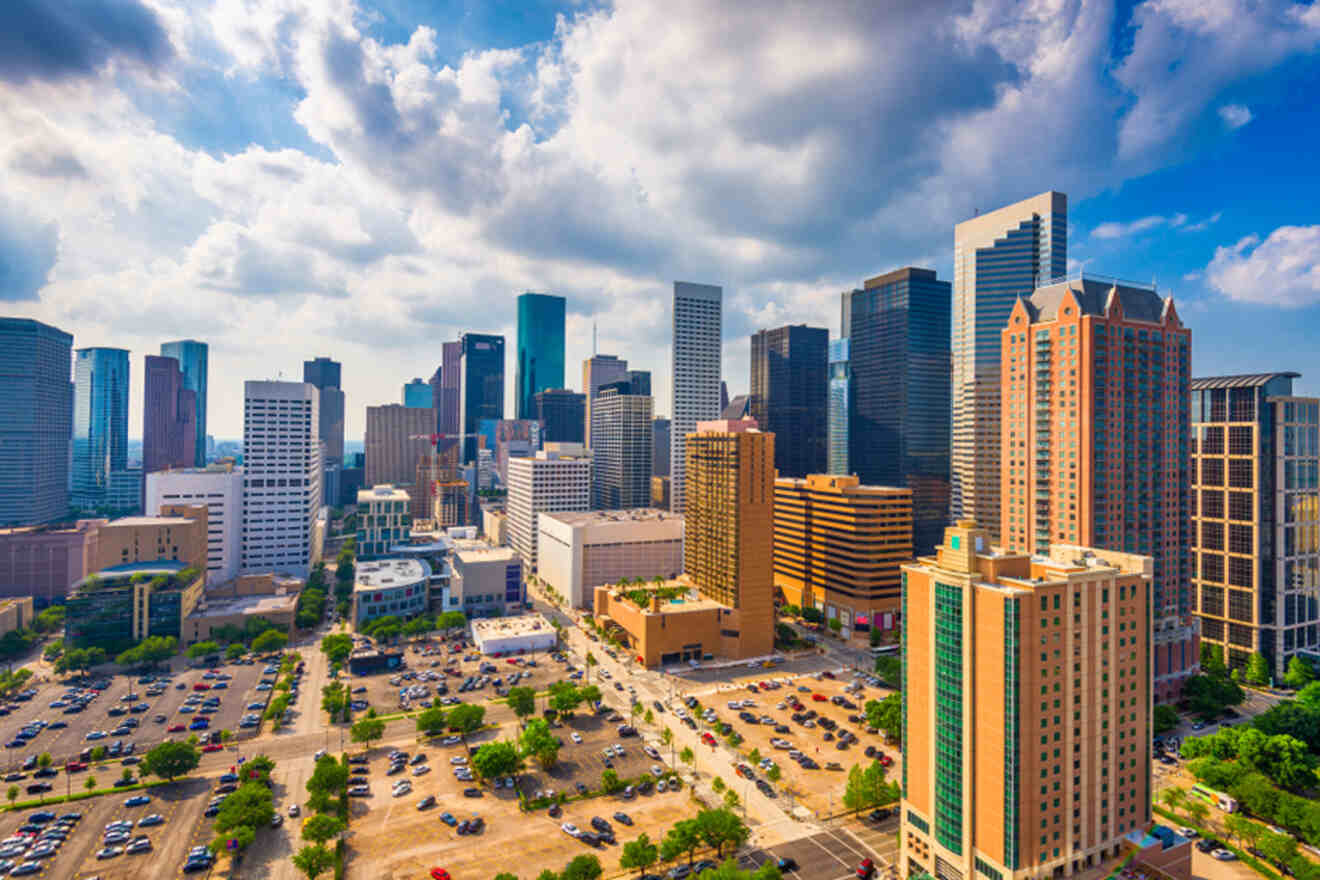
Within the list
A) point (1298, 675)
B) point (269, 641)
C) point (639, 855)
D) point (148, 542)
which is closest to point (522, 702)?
point (639, 855)

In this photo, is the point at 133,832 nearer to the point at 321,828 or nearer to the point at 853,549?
the point at 321,828

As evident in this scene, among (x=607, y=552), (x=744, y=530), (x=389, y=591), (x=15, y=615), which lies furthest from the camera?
(x=607, y=552)

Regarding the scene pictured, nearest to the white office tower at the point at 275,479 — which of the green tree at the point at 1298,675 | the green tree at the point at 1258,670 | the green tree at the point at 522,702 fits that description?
the green tree at the point at 522,702

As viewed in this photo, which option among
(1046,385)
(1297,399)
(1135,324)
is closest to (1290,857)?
(1046,385)

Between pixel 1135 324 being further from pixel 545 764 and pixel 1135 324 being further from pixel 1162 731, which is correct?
pixel 545 764

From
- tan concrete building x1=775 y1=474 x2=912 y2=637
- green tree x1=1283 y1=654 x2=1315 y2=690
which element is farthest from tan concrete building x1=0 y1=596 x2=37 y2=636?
green tree x1=1283 y1=654 x2=1315 y2=690

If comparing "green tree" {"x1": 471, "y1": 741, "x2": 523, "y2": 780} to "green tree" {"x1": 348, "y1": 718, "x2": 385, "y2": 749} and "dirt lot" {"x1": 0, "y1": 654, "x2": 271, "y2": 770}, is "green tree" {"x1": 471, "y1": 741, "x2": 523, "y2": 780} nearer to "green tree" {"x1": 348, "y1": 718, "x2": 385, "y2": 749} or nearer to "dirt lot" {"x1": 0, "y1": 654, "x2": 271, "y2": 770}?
"green tree" {"x1": 348, "y1": 718, "x2": 385, "y2": 749}

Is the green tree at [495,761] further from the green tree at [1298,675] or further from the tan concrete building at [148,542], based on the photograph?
the green tree at [1298,675]
